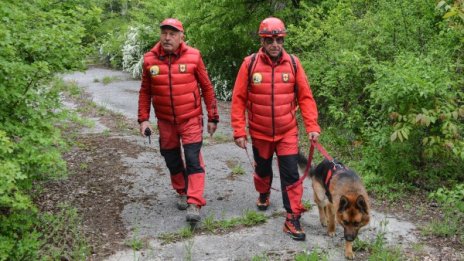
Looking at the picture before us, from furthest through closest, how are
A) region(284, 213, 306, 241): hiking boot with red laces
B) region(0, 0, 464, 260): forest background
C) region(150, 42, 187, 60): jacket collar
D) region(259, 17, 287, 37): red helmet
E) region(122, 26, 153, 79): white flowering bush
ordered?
region(122, 26, 153, 79): white flowering bush
region(150, 42, 187, 60): jacket collar
region(284, 213, 306, 241): hiking boot with red laces
region(259, 17, 287, 37): red helmet
region(0, 0, 464, 260): forest background

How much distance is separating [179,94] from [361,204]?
227 centimetres

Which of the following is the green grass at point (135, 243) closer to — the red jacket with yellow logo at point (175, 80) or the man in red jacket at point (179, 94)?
the man in red jacket at point (179, 94)

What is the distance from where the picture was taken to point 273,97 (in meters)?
4.99

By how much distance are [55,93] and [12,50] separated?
0.84 metres

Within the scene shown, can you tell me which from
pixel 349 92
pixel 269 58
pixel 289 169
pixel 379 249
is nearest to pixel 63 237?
pixel 289 169

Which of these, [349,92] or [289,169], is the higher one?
[349,92]

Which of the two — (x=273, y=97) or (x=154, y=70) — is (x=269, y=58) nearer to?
(x=273, y=97)

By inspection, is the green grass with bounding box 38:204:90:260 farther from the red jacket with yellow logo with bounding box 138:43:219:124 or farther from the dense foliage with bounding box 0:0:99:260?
the red jacket with yellow logo with bounding box 138:43:219:124

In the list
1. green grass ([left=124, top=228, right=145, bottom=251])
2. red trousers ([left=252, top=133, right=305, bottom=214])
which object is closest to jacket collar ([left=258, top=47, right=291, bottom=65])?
red trousers ([left=252, top=133, right=305, bottom=214])

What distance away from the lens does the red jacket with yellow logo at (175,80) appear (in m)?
5.30

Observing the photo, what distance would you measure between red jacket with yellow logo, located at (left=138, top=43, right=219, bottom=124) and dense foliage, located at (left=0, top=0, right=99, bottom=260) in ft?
2.78

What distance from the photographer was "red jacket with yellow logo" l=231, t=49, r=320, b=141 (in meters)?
4.98

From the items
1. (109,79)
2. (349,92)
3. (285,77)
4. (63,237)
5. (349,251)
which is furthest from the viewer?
(109,79)

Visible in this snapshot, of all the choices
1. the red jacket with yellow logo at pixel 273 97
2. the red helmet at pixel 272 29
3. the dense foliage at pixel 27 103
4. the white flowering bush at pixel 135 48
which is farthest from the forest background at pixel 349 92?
the white flowering bush at pixel 135 48
